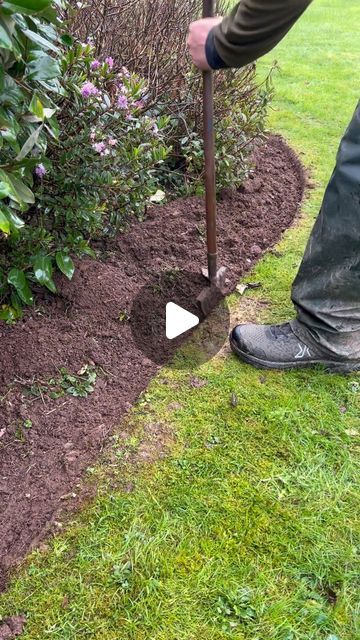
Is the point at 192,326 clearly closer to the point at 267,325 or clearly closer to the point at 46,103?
the point at 267,325

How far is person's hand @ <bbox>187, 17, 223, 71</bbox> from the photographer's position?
2293 mm

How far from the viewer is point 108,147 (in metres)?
2.57

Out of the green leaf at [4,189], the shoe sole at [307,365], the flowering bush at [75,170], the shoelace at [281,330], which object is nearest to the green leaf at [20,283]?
the flowering bush at [75,170]

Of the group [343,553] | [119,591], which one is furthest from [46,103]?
[343,553]

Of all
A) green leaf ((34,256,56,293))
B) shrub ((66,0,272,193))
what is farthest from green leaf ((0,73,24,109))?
shrub ((66,0,272,193))

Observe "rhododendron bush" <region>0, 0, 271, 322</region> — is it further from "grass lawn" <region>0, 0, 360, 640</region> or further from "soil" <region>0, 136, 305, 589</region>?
"grass lawn" <region>0, 0, 360, 640</region>

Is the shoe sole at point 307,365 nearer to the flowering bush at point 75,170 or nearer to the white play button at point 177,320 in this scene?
the white play button at point 177,320

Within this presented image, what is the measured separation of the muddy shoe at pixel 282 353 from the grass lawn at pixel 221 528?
58 millimetres

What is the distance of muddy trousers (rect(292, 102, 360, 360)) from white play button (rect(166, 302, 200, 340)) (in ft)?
1.78

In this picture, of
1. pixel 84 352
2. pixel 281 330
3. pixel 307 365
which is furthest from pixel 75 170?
pixel 307 365

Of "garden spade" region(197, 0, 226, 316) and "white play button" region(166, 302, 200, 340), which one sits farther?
"white play button" region(166, 302, 200, 340)

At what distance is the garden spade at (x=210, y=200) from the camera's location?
2545 millimetres

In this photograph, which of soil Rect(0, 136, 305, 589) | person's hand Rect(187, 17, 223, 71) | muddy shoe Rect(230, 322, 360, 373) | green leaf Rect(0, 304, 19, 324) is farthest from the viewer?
muddy shoe Rect(230, 322, 360, 373)

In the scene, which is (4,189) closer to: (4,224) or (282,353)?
(4,224)
